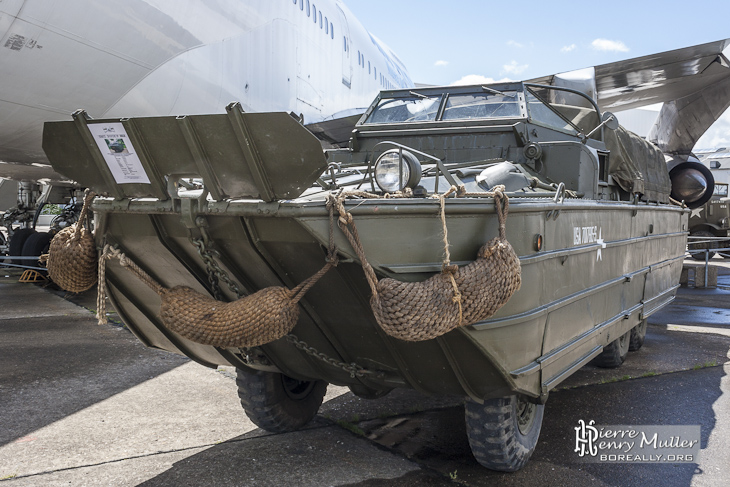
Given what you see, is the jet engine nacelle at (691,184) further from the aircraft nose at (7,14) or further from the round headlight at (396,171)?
the aircraft nose at (7,14)

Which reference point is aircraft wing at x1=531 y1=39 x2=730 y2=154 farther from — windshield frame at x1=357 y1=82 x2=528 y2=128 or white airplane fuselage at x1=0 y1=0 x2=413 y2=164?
windshield frame at x1=357 y1=82 x2=528 y2=128

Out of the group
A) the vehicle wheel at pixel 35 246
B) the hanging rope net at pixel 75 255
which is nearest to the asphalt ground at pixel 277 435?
the hanging rope net at pixel 75 255

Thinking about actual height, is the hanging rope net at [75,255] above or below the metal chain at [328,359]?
above

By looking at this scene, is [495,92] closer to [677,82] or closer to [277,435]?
[277,435]

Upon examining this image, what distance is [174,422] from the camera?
411 cm

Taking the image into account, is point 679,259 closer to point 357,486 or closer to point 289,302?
point 357,486

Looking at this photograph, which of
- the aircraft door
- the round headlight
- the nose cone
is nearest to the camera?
the round headlight

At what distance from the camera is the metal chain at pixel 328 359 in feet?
10.1

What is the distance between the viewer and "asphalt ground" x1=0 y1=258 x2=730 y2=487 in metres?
3.31

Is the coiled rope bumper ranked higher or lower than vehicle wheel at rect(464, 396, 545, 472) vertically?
higher

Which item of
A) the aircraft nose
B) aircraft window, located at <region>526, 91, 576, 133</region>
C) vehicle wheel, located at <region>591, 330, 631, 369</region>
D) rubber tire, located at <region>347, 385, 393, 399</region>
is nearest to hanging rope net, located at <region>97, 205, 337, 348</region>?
rubber tire, located at <region>347, 385, 393, 399</region>

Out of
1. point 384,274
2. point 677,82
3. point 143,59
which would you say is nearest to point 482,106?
point 384,274

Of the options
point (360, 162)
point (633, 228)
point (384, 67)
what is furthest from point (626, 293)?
point (384, 67)

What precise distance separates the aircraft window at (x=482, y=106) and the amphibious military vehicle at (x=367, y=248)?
177mm
